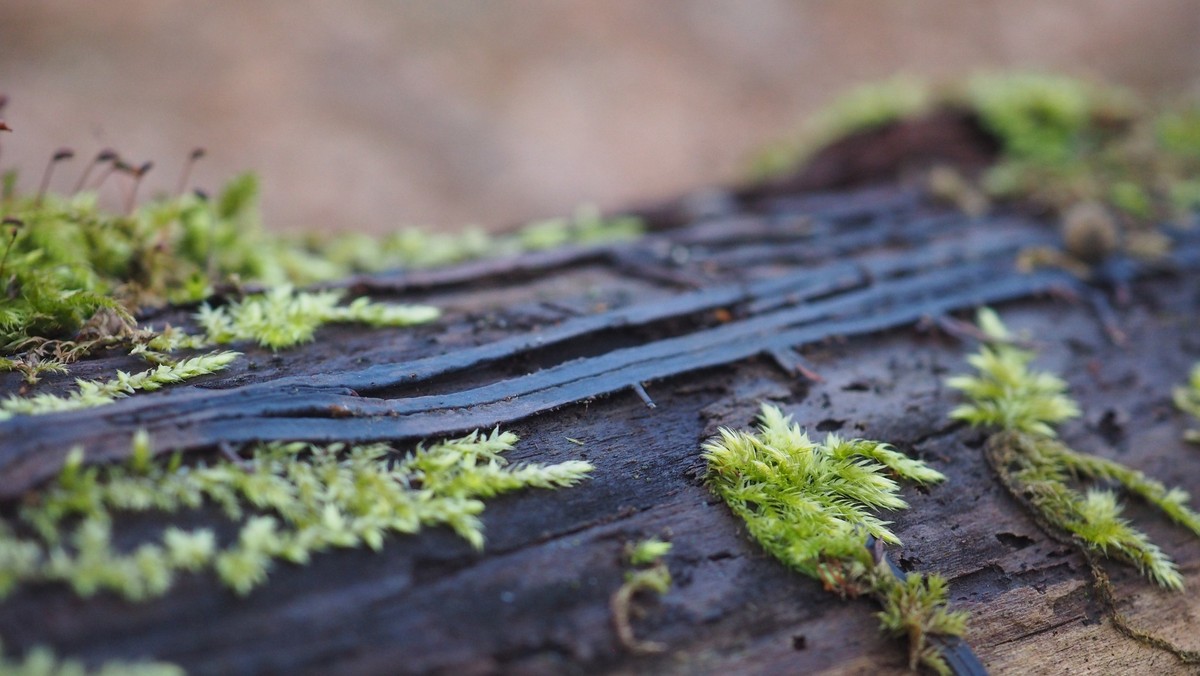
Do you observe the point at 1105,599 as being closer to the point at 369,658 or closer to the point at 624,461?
the point at 624,461

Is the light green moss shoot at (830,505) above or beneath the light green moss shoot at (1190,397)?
beneath

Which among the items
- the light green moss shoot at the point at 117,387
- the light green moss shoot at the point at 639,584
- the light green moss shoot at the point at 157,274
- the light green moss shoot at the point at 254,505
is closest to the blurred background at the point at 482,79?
the light green moss shoot at the point at 157,274

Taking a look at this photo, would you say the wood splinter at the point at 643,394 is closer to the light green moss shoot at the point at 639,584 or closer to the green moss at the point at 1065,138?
the light green moss shoot at the point at 639,584

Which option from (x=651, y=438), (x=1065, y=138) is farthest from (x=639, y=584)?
(x=1065, y=138)

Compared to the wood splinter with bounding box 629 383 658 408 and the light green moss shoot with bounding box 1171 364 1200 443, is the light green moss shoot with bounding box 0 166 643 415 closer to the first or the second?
the wood splinter with bounding box 629 383 658 408

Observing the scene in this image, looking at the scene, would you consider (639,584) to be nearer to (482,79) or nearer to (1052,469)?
(1052,469)

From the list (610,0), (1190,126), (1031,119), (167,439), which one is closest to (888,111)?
(1031,119)
